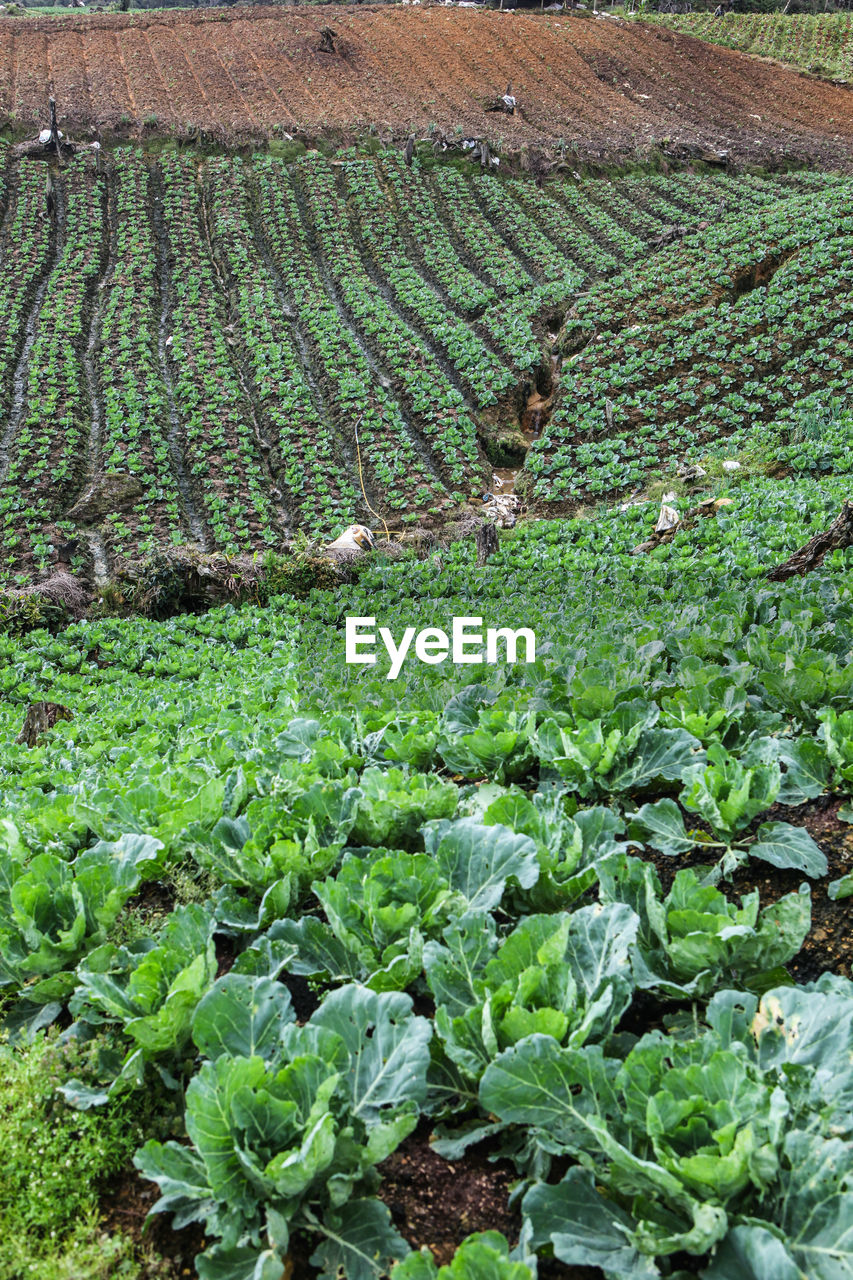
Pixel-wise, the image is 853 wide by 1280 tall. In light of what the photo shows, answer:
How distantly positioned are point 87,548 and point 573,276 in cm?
1704

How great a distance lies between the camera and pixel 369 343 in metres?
22.8

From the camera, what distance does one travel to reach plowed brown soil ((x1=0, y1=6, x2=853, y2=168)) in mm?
34938

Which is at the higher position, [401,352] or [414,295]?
[414,295]

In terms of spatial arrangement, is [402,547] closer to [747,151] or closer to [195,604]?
[195,604]

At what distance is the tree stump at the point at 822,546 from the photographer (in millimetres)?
7441

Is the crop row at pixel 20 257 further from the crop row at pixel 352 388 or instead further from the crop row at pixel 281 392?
the crop row at pixel 352 388

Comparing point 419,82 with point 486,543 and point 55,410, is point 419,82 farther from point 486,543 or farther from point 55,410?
point 486,543

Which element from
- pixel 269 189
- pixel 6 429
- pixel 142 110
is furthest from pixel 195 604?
pixel 142 110

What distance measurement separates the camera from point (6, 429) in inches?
747

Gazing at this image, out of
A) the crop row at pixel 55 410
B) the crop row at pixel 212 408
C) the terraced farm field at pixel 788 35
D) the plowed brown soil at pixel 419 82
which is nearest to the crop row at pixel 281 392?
the crop row at pixel 212 408

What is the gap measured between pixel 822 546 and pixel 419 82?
41600 mm

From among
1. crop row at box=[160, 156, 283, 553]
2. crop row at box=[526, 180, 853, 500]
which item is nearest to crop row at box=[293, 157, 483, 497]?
crop row at box=[526, 180, 853, 500]

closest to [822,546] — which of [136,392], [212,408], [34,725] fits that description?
[34,725]

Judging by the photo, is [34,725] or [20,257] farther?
[20,257]
